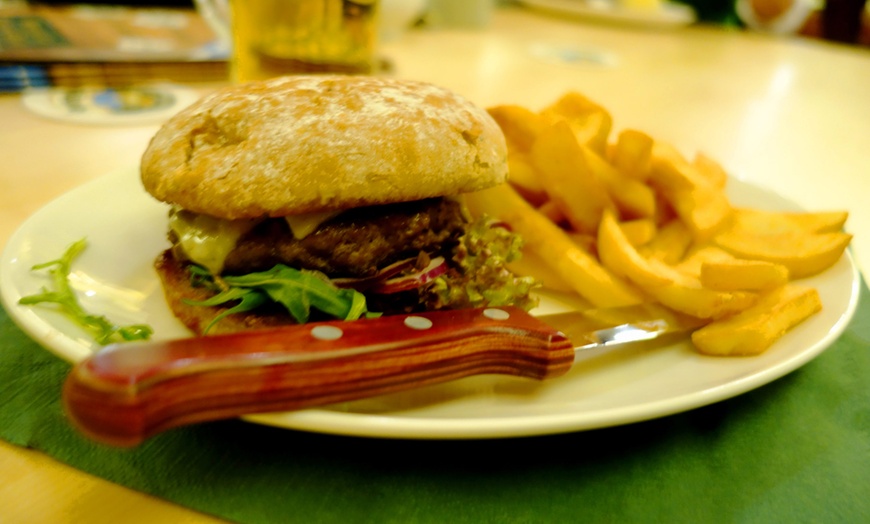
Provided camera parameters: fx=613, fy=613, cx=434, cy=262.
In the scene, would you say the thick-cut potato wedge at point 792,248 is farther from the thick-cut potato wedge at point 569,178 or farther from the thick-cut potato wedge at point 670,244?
the thick-cut potato wedge at point 569,178

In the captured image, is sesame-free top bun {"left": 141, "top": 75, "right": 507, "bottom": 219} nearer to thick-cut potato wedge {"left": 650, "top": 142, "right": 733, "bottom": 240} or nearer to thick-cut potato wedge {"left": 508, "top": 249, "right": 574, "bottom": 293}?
thick-cut potato wedge {"left": 508, "top": 249, "right": 574, "bottom": 293}

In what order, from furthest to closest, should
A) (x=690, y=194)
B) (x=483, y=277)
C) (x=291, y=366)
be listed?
1. (x=690, y=194)
2. (x=483, y=277)
3. (x=291, y=366)

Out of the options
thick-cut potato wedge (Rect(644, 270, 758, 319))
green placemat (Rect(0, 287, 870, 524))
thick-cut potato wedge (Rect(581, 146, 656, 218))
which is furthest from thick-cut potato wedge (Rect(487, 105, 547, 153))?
green placemat (Rect(0, 287, 870, 524))

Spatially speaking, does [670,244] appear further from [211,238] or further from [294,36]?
[294,36]

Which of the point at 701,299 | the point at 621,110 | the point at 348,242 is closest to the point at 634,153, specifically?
the point at 701,299

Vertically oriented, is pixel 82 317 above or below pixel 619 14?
below

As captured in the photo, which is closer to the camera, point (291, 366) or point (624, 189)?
point (291, 366)

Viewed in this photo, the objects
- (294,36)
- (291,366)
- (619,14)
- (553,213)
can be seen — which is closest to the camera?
(291,366)
